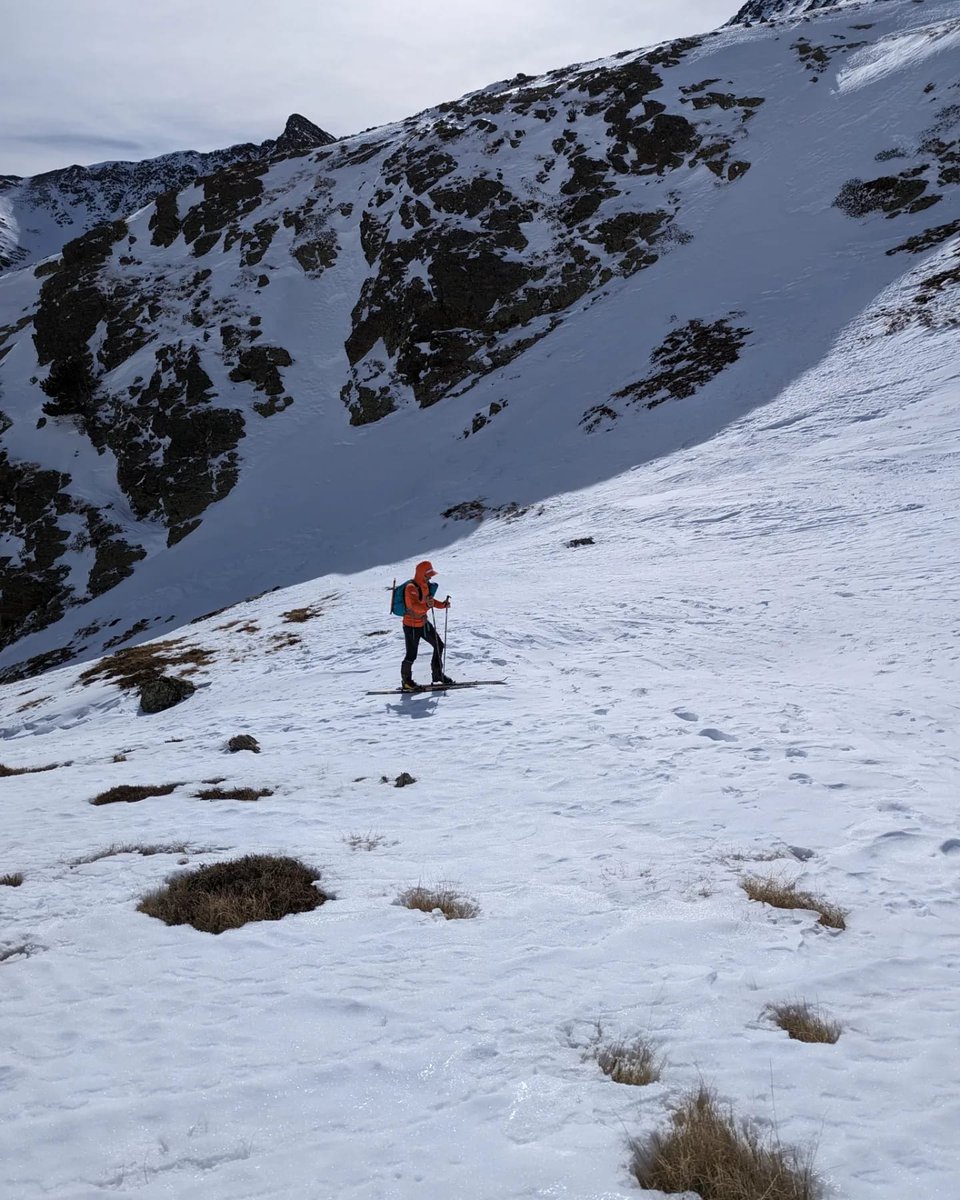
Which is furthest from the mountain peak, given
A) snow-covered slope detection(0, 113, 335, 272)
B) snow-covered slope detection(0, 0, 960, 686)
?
snow-covered slope detection(0, 0, 960, 686)

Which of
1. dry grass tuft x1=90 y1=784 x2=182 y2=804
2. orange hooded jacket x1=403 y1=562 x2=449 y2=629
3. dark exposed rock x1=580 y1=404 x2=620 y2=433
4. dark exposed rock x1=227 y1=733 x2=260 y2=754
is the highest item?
dark exposed rock x1=580 y1=404 x2=620 y2=433

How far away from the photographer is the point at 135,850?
714 centimetres

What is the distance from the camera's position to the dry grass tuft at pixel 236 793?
8.99m

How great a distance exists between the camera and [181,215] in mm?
70250

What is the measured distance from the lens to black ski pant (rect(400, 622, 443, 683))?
13.5 metres

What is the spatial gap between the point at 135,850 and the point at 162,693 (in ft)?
35.5

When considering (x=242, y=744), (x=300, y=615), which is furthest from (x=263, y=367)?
(x=242, y=744)

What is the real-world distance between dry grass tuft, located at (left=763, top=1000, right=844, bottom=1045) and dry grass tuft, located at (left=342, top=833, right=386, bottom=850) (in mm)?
4058

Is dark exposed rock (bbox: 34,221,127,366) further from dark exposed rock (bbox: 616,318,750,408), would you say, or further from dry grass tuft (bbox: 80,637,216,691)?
dark exposed rock (bbox: 616,318,750,408)

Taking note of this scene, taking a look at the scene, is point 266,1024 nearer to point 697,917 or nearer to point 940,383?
point 697,917

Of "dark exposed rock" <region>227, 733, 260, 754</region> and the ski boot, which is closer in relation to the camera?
"dark exposed rock" <region>227, 733, 260, 754</region>

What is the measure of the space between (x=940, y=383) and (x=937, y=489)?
929cm

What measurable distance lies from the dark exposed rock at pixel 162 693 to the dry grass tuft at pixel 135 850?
1035 centimetres

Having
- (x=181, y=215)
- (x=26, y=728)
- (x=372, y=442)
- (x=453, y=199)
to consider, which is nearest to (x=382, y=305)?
(x=453, y=199)
